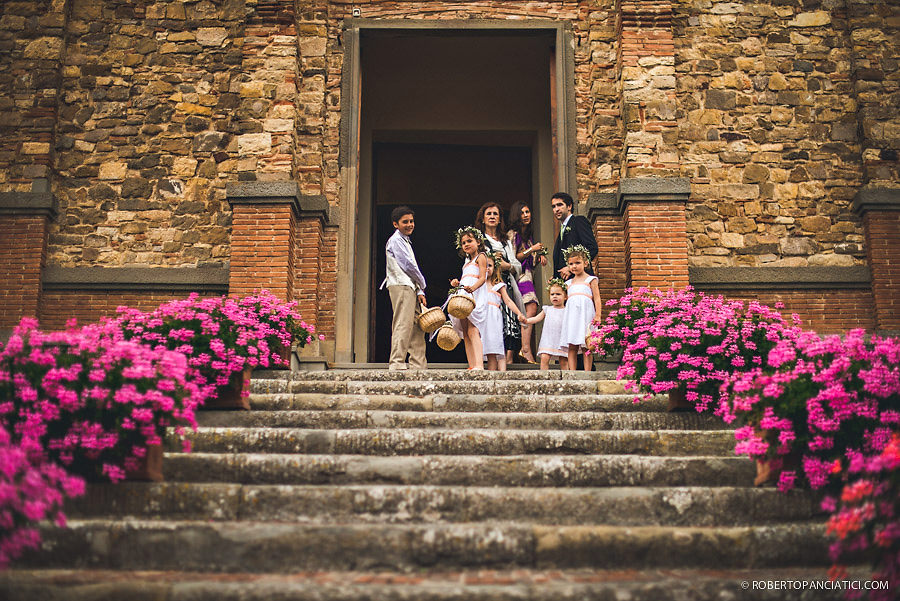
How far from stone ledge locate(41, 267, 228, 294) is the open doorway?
5.59 ft

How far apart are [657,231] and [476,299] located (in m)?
2.30

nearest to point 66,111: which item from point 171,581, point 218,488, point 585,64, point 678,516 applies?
point 585,64

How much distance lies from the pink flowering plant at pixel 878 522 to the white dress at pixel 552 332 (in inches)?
195

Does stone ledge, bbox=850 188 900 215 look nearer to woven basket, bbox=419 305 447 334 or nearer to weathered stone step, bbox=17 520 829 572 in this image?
woven basket, bbox=419 305 447 334

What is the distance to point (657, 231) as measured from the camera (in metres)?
9.05

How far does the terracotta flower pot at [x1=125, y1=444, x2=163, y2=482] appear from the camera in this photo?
14.2ft

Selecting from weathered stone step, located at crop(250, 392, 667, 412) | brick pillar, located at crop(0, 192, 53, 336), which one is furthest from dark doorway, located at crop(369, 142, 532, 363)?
weathered stone step, located at crop(250, 392, 667, 412)

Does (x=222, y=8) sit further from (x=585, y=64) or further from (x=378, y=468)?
(x=378, y=468)

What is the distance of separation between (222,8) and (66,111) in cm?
235

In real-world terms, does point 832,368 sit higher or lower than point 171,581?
higher

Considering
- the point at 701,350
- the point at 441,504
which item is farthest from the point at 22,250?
the point at 701,350

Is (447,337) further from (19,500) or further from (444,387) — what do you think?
(19,500)

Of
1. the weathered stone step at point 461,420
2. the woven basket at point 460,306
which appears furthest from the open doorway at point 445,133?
the weathered stone step at point 461,420

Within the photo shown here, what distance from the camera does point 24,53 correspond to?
1013 centimetres
